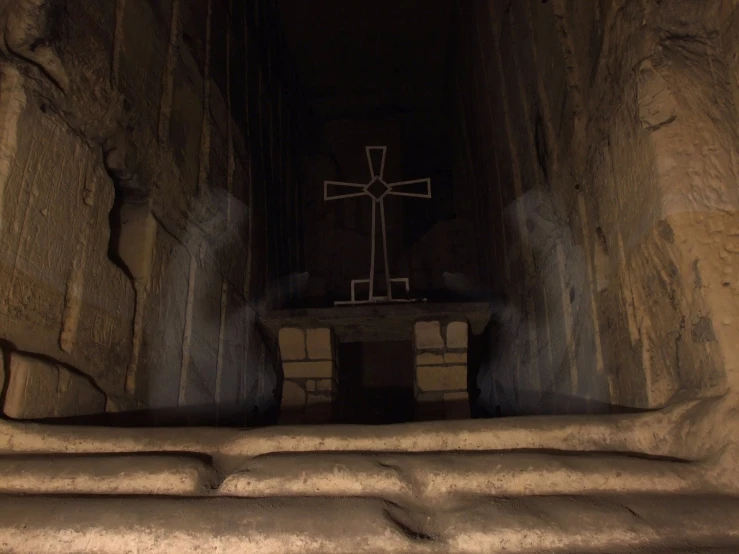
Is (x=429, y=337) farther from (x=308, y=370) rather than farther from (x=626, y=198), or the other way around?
(x=626, y=198)

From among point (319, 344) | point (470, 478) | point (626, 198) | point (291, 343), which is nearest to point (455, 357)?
point (319, 344)

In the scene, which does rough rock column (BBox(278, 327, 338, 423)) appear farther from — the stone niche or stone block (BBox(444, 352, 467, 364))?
stone block (BBox(444, 352, 467, 364))

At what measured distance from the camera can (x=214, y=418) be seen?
3.42 meters

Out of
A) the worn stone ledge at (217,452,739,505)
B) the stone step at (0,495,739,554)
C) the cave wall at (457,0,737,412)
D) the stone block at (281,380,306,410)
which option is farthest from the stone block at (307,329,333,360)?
the stone step at (0,495,739,554)

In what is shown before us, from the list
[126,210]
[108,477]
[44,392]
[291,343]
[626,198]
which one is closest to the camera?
[108,477]

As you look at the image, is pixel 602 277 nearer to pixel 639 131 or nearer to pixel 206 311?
pixel 639 131

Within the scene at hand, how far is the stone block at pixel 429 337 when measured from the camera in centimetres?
362

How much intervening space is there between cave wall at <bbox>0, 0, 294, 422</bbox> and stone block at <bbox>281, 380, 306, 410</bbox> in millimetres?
384

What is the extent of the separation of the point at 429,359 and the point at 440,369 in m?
0.09

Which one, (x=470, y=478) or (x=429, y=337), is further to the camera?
(x=429, y=337)

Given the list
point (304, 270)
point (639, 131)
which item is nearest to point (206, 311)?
point (639, 131)

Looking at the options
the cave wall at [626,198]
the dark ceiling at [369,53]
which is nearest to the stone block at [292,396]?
the cave wall at [626,198]

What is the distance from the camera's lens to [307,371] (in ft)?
12.1

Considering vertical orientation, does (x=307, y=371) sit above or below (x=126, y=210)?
below
